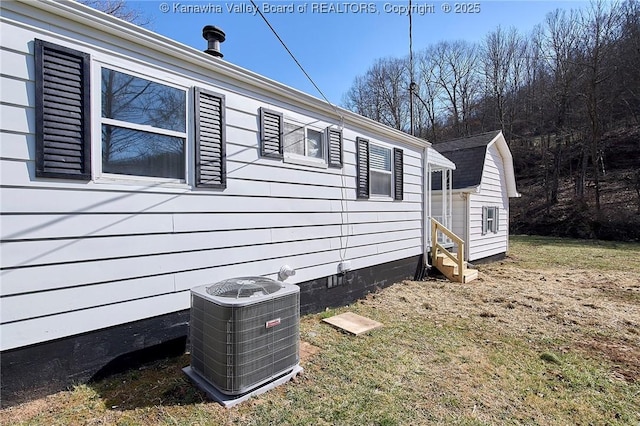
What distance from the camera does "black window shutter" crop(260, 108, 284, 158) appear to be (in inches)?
151

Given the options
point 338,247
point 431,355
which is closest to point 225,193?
point 338,247

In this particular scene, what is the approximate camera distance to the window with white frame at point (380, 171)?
5.74 m

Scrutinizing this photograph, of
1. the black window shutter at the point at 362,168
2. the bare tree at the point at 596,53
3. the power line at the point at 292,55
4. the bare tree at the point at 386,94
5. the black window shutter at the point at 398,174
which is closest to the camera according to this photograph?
the power line at the point at 292,55

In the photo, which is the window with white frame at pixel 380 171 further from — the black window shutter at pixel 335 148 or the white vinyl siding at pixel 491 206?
the white vinyl siding at pixel 491 206

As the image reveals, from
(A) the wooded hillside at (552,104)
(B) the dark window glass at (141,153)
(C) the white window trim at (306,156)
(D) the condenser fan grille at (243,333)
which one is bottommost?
(D) the condenser fan grille at (243,333)

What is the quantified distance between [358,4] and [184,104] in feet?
13.2

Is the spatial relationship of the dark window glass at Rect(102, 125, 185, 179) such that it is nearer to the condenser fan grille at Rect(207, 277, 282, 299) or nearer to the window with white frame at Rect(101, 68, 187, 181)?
the window with white frame at Rect(101, 68, 187, 181)

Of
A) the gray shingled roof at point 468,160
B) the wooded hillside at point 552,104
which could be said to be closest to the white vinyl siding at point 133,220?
the gray shingled roof at point 468,160

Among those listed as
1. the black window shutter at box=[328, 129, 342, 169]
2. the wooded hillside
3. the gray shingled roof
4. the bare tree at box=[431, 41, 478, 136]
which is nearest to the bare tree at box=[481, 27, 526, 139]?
the wooded hillside

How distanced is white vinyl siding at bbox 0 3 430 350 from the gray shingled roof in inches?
253

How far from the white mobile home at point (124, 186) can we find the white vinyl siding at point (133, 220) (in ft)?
0.03

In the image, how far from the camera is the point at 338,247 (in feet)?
16.3

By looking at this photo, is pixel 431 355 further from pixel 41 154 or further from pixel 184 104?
pixel 41 154

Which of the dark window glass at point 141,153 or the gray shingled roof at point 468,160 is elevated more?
the gray shingled roof at point 468,160
